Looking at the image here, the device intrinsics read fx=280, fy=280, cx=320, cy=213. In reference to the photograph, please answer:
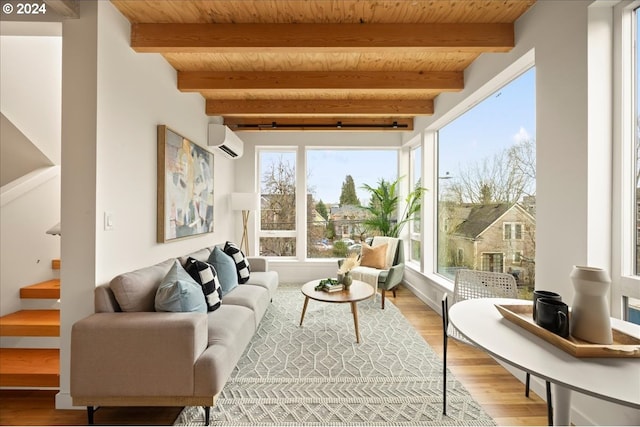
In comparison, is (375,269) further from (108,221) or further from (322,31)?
(108,221)

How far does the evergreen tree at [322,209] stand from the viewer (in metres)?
4.95

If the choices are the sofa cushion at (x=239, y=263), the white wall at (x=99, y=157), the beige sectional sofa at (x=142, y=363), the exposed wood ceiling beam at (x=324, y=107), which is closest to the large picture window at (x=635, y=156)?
the exposed wood ceiling beam at (x=324, y=107)

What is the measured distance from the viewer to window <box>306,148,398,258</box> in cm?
494

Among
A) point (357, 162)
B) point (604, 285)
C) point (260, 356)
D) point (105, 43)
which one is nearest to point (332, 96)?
point (357, 162)

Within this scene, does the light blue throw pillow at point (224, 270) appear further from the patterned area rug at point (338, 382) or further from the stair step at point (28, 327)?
the stair step at point (28, 327)

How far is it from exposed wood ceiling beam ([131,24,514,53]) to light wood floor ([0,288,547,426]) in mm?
2502

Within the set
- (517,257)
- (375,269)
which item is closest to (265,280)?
(375,269)

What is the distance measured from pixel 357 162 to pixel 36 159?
408 centimetres

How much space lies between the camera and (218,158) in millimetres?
4039

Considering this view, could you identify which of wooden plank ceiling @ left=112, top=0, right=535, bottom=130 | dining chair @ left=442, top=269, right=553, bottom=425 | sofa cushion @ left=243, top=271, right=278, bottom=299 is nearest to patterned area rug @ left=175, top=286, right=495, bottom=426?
dining chair @ left=442, top=269, right=553, bottom=425

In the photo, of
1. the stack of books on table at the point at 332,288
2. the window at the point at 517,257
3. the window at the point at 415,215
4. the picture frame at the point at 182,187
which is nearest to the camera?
the window at the point at 517,257

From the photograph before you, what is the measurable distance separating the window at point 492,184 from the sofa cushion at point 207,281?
2542 mm

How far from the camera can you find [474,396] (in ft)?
6.18

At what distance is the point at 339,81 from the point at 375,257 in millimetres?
2420
